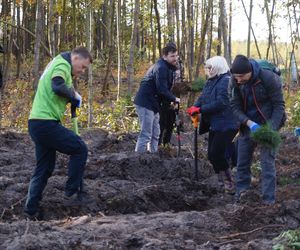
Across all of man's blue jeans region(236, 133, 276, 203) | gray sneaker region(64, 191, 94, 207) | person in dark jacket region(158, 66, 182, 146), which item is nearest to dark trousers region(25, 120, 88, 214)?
gray sneaker region(64, 191, 94, 207)

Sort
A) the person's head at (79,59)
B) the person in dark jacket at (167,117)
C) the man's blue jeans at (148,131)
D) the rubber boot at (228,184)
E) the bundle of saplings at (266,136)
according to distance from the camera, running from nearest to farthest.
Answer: the bundle of saplings at (266,136), the person's head at (79,59), the rubber boot at (228,184), the man's blue jeans at (148,131), the person in dark jacket at (167,117)

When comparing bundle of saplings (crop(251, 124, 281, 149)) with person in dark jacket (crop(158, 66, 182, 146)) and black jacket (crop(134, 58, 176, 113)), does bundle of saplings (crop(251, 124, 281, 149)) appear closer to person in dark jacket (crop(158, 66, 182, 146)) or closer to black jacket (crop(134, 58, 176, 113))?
black jacket (crop(134, 58, 176, 113))

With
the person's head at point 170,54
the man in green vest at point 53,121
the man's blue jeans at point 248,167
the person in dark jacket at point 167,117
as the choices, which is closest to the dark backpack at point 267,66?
the man's blue jeans at point 248,167

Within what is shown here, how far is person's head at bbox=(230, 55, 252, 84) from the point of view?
6.79 meters

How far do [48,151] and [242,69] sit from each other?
2.29 m

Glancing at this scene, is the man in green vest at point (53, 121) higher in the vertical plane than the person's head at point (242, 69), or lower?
lower

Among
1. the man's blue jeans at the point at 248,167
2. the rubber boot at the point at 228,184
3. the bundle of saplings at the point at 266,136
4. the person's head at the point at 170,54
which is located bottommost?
the rubber boot at the point at 228,184

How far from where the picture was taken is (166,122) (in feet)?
37.6

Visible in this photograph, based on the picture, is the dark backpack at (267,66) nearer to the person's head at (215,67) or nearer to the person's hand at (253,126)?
the person's hand at (253,126)

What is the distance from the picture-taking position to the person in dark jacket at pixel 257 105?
6891 mm

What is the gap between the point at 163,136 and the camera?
11695mm

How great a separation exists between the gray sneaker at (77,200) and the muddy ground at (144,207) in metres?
0.06

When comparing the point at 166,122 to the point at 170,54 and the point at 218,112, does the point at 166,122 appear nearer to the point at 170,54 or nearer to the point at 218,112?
the point at 170,54

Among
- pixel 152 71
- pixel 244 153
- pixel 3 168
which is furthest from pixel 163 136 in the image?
pixel 244 153
